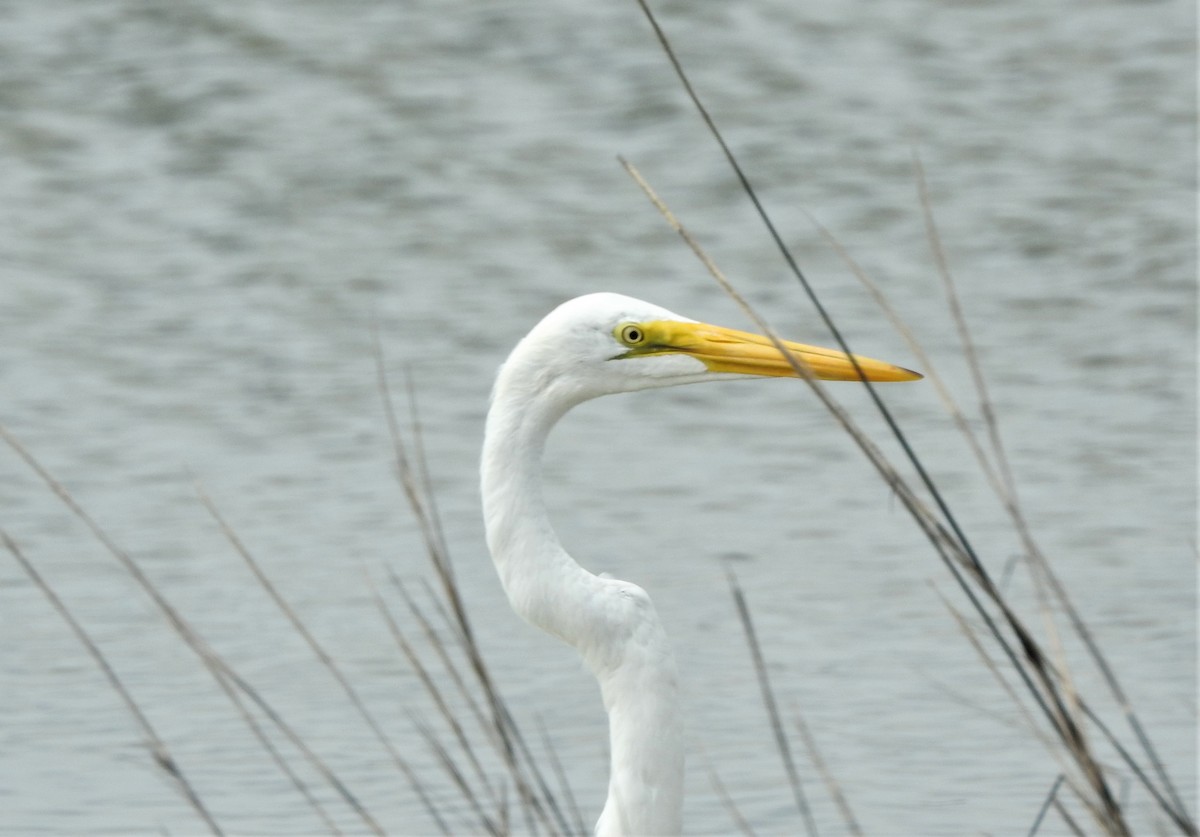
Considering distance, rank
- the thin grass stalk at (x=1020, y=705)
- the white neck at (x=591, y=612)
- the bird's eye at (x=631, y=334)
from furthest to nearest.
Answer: the bird's eye at (x=631, y=334) → the white neck at (x=591, y=612) → the thin grass stalk at (x=1020, y=705)

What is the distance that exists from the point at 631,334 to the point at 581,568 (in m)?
0.38

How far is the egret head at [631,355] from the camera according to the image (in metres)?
3.21

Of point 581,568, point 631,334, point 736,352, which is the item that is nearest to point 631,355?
point 631,334

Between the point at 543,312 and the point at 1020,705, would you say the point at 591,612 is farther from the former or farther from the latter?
the point at 543,312

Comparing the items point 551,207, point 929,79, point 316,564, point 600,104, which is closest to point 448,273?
point 551,207

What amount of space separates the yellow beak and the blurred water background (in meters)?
0.92

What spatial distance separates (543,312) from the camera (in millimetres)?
8758

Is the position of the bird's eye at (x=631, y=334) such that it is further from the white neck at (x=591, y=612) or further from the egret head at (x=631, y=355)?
the white neck at (x=591, y=612)

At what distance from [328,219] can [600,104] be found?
1818 millimetres

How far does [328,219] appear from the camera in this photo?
999cm

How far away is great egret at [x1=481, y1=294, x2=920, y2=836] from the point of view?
314cm

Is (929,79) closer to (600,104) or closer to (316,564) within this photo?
(600,104)

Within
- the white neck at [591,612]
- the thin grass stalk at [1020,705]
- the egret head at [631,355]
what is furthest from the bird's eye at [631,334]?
the thin grass stalk at [1020,705]

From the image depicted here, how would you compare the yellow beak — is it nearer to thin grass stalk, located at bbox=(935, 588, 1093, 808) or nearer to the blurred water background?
thin grass stalk, located at bbox=(935, 588, 1093, 808)
